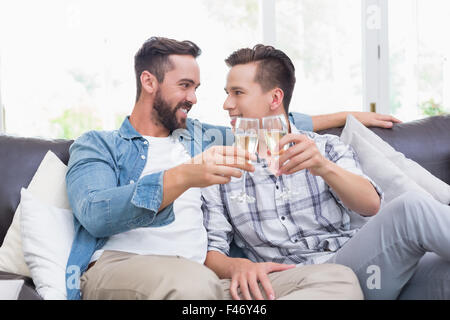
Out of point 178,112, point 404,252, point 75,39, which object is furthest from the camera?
point 75,39

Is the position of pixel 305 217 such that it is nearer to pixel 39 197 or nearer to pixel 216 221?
pixel 216 221

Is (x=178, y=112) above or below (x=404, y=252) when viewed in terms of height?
above

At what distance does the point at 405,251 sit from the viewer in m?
1.38

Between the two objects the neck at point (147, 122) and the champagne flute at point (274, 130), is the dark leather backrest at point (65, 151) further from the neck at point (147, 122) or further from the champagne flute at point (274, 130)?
the champagne flute at point (274, 130)

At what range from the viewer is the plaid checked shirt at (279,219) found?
1731 mm

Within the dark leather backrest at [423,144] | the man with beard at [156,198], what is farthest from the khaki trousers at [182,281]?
the dark leather backrest at [423,144]

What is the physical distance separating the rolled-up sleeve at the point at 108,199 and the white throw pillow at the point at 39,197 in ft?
0.35

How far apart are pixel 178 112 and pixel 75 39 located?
198 centimetres

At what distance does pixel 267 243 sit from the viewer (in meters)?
1.75

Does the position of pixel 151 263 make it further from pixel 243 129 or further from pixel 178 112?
pixel 178 112

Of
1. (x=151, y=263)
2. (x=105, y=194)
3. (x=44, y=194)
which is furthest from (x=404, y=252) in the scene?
(x=44, y=194)

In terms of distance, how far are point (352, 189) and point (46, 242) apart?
3.15 feet

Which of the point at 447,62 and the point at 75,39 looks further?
the point at 447,62

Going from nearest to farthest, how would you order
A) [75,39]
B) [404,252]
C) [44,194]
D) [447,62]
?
[404,252]
[44,194]
[75,39]
[447,62]
